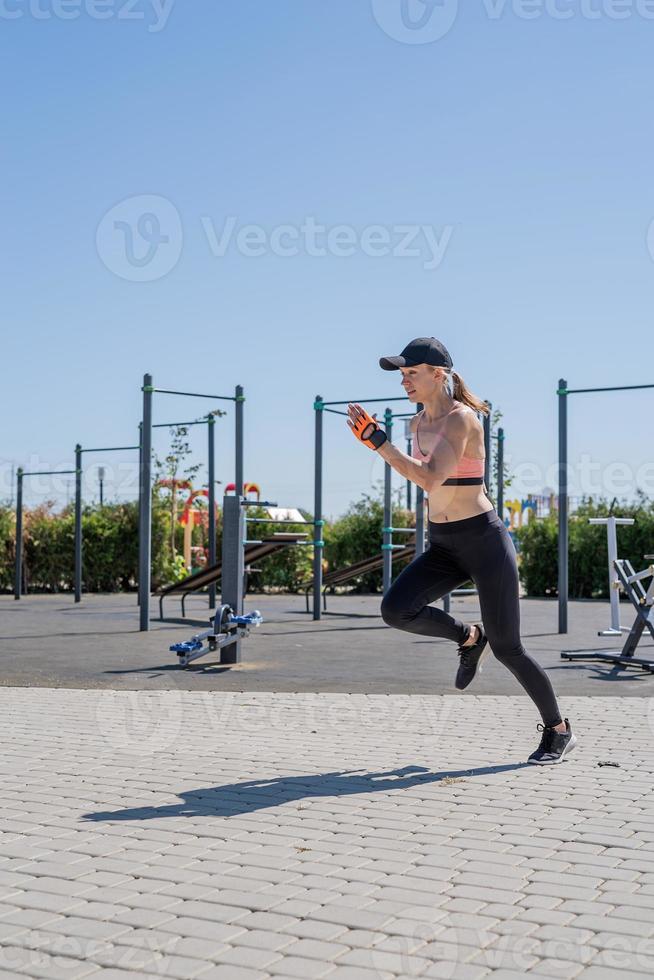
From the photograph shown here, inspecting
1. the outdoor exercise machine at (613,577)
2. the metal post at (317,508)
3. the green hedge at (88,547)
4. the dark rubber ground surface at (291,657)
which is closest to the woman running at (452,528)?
the dark rubber ground surface at (291,657)

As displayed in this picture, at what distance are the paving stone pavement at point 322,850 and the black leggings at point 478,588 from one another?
48 centimetres

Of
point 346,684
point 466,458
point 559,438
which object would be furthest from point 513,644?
point 559,438

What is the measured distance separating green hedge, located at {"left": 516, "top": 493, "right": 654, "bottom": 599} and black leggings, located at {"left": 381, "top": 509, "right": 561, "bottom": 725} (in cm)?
1553

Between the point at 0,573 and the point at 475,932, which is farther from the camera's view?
the point at 0,573

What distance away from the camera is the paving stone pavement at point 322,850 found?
2736mm

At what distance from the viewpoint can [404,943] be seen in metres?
2.79

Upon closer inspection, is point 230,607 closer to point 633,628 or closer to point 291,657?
point 291,657

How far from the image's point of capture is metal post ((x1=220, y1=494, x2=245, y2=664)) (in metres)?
9.17

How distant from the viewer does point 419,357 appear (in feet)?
16.4

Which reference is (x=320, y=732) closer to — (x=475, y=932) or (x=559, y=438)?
(x=475, y=932)

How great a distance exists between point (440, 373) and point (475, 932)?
8.81 ft

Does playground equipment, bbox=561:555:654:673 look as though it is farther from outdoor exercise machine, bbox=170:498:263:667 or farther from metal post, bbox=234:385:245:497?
metal post, bbox=234:385:245:497
